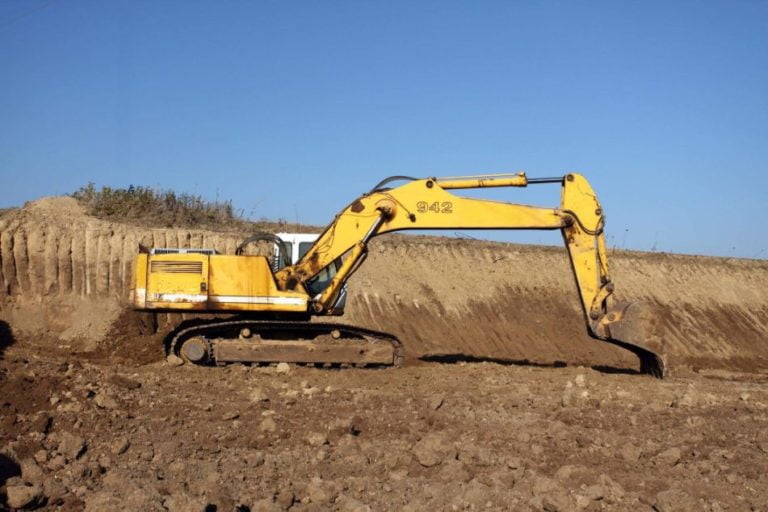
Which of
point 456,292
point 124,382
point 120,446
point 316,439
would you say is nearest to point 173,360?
point 124,382

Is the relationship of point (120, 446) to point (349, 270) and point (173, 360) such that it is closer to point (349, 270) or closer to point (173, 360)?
point (173, 360)

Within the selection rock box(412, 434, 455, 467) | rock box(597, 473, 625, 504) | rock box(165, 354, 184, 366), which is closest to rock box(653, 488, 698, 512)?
rock box(597, 473, 625, 504)

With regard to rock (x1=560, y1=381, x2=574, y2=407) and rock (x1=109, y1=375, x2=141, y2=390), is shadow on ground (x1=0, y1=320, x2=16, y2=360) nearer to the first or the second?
rock (x1=109, y1=375, x2=141, y2=390)

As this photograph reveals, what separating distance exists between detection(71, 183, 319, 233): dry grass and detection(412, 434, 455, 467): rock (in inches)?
611

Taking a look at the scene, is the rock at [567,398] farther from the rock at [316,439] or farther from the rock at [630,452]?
the rock at [316,439]

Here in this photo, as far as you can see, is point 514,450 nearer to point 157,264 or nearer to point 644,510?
point 644,510

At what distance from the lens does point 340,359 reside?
42.8 ft

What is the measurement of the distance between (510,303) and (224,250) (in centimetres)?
846

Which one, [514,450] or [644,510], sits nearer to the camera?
[644,510]

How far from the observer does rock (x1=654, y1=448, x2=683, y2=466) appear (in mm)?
8312

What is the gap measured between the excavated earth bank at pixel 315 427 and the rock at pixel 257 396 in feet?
0.16

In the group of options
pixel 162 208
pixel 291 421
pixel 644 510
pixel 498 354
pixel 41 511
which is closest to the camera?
pixel 41 511

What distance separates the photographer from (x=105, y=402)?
9578 mm

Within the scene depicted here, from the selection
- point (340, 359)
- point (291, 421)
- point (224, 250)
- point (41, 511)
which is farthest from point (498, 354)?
point (41, 511)
